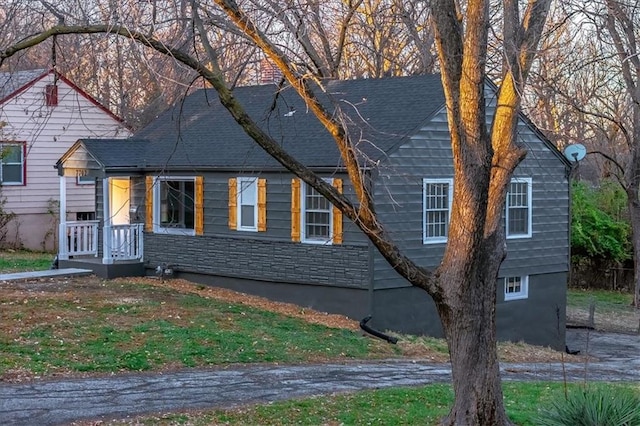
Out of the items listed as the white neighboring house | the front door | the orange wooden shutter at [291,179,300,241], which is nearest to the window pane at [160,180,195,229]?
the front door

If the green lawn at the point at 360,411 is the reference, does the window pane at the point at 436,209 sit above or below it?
above

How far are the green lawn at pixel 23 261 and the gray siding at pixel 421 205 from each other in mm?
9811

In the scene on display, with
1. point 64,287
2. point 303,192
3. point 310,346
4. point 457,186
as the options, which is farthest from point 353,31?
point 457,186

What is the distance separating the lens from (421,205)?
65.4 feet

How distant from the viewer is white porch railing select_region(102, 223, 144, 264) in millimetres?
22828

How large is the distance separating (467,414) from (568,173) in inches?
585

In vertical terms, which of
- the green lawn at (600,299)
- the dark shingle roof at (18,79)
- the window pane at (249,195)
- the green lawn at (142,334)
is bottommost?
the green lawn at (600,299)

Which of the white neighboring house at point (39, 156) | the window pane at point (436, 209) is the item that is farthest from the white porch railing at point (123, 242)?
the white neighboring house at point (39, 156)

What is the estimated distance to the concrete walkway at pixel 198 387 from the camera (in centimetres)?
1066

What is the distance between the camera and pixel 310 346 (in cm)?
1636

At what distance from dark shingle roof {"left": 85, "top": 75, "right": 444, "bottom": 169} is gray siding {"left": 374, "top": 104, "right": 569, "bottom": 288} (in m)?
0.49

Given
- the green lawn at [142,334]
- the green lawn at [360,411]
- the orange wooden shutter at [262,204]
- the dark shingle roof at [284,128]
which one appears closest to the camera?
the green lawn at [360,411]

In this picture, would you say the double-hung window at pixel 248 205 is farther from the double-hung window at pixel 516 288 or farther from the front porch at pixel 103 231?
the double-hung window at pixel 516 288

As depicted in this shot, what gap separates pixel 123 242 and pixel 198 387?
451 inches
